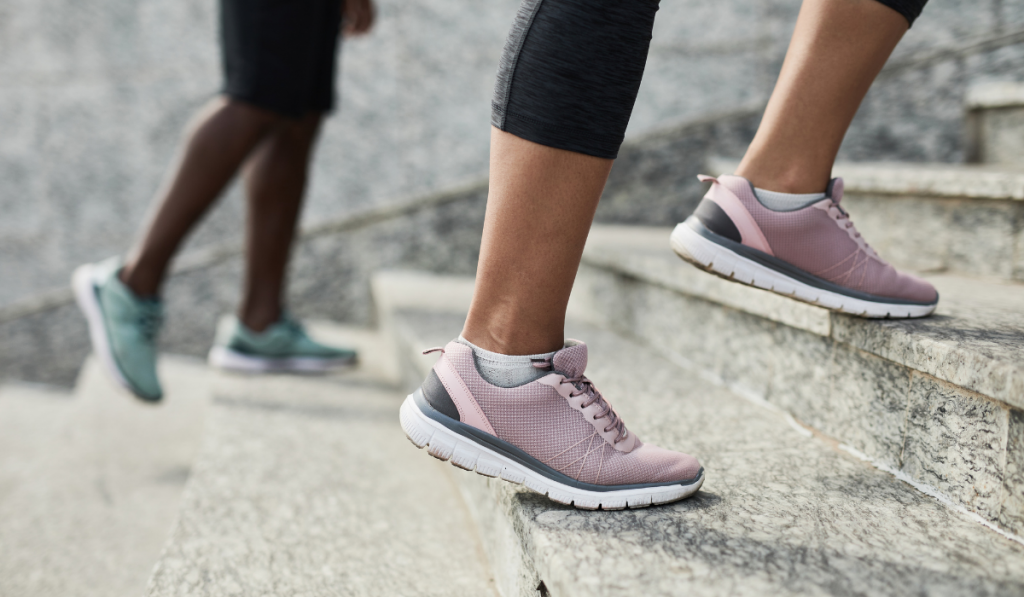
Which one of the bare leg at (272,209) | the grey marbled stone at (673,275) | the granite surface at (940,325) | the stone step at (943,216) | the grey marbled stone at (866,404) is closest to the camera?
the granite surface at (940,325)

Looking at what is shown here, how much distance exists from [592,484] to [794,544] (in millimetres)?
229

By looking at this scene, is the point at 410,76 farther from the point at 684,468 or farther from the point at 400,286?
the point at 684,468

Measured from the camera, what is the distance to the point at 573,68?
2.31 feet

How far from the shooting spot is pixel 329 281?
250 centimetres

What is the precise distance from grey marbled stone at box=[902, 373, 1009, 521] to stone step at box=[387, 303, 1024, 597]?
29mm

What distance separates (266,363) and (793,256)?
1.51m

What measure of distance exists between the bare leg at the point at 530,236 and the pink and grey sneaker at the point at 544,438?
2.0 inches

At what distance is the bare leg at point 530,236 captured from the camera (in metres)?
0.72

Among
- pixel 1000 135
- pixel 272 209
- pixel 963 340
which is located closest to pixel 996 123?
pixel 1000 135

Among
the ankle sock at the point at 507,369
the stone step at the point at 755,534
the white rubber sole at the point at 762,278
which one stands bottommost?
the stone step at the point at 755,534

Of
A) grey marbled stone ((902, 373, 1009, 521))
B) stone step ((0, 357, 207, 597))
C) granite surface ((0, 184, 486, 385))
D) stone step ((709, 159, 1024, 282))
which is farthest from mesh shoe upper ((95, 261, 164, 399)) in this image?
stone step ((709, 159, 1024, 282))

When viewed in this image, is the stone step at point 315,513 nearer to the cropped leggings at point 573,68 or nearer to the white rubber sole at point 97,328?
the white rubber sole at point 97,328

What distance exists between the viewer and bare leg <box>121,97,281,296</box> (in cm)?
156

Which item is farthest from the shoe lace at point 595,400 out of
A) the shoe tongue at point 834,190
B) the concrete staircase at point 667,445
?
the shoe tongue at point 834,190
